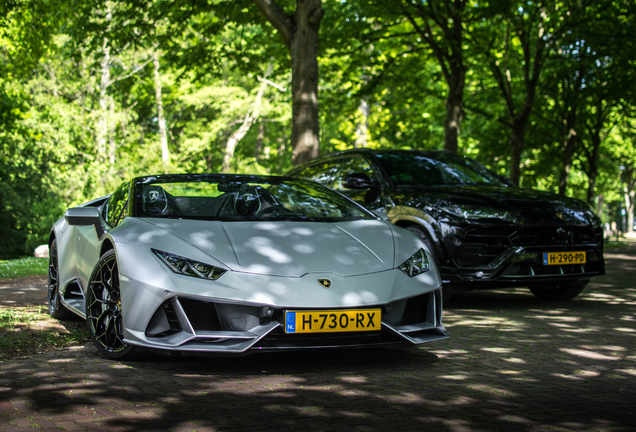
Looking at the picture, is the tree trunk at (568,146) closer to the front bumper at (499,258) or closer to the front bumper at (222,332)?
the front bumper at (499,258)

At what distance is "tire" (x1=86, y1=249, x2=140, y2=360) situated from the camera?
414cm

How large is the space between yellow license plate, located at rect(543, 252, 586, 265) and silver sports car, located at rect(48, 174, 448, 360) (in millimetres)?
2548

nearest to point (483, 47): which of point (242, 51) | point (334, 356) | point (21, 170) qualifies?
point (242, 51)

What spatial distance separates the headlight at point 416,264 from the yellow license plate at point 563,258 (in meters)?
2.65

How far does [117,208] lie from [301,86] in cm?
677

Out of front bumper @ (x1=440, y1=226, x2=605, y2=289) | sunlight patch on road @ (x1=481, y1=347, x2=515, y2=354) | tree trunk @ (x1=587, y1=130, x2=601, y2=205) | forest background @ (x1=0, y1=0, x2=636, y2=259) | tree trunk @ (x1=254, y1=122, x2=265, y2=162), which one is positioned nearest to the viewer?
sunlight patch on road @ (x1=481, y1=347, x2=515, y2=354)

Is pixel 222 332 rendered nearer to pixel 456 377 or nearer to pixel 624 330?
pixel 456 377

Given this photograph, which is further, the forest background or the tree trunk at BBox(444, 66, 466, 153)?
the tree trunk at BBox(444, 66, 466, 153)

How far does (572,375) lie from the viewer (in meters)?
4.03

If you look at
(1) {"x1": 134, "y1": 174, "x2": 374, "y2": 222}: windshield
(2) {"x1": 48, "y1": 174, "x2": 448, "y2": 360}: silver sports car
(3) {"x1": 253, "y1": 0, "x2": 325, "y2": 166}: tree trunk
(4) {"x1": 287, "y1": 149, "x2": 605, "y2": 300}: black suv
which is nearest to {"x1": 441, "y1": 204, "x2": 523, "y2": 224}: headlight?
(4) {"x1": 287, "y1": 149, "x2": 605, "y2": 300}: black suv

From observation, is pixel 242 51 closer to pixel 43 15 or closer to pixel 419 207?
pixel 43 15

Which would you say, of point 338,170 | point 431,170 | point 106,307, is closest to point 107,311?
point 106,307

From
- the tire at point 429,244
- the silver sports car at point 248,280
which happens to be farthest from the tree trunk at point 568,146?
the silver sports car at point 248,280

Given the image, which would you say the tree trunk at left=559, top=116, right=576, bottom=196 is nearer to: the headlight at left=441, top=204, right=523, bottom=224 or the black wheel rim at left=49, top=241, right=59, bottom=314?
the headlight at left=441, top=204, right=523, bottom=224
